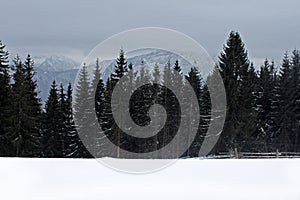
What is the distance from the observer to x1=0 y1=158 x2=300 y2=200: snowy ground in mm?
7055

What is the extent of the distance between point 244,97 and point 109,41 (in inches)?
856

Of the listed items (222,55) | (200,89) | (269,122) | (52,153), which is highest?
(222,55)

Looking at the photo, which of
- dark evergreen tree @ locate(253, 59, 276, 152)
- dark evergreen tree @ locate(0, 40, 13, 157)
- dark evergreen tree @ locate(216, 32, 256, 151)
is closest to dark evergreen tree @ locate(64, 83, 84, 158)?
dark evergreen tree @ locate(0, 40, 13, 157)

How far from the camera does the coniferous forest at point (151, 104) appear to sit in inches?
928

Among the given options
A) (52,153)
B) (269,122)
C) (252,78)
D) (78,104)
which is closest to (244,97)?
(252,78)

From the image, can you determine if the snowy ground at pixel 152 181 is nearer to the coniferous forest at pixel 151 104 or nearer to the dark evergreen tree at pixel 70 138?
the coniferous forest at pixel 151 104

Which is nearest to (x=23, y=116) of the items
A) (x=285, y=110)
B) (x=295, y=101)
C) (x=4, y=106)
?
(x=4, y=106)

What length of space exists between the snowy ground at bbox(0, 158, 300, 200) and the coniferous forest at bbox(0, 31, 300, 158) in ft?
36.3

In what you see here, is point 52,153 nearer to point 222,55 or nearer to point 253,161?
point 222,55

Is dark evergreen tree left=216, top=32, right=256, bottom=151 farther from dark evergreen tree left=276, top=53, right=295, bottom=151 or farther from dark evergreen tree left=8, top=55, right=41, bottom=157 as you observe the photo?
dark evergreen tree left=8, top=55, right=41, bottom=157

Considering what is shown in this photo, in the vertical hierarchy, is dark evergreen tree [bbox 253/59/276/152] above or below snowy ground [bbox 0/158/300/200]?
above

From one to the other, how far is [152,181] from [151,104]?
1853 cm

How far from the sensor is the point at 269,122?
31.3m

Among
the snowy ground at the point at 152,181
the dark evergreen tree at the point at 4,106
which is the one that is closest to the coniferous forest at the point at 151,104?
the dark evergreen tree at the point at 4,106
